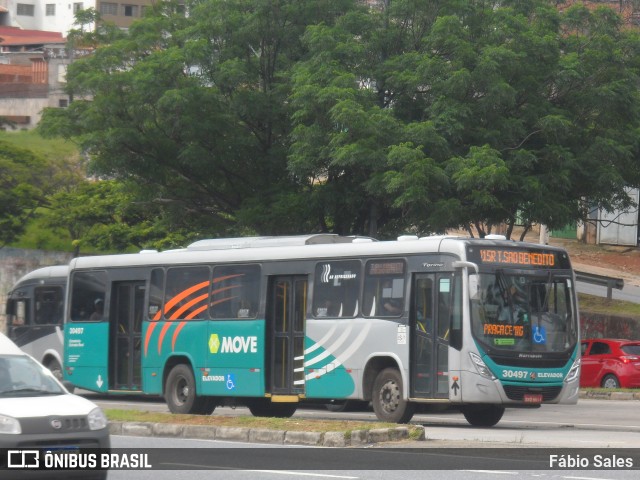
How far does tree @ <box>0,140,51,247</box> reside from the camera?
1732 inches

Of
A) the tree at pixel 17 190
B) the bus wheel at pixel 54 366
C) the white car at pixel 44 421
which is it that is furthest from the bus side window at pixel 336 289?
the tree at pixel 17 190

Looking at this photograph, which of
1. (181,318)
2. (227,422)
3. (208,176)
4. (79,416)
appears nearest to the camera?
(79,416)

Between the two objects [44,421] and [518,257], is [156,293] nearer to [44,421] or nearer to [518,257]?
[518,257]

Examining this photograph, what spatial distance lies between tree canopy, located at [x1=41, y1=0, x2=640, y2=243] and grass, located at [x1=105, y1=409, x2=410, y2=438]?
886 centimetres

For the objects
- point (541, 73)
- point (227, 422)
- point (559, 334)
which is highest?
point (541, 73)

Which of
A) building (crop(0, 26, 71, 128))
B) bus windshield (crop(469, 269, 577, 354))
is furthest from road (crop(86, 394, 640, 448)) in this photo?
Result: building (crop(0, 26, 71, 128))

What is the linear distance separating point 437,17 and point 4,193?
22075mm

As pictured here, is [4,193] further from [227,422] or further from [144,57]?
[227,422]

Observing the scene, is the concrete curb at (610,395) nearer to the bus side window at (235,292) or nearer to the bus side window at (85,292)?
the bus side window at (235,292)

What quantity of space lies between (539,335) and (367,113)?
883cm

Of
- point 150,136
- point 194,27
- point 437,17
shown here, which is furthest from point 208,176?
point 437,17

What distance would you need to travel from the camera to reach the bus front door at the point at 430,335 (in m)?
18.5

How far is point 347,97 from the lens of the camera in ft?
85.7

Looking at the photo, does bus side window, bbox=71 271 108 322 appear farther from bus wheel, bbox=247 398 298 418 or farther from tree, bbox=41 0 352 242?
tree, bbox=41 0 352 242
